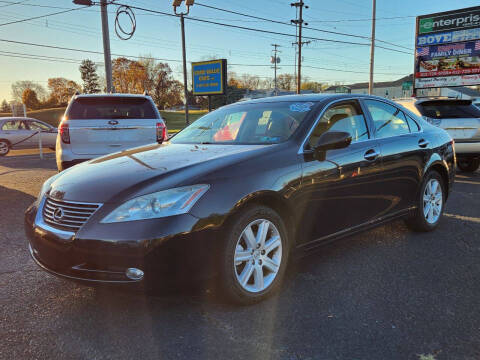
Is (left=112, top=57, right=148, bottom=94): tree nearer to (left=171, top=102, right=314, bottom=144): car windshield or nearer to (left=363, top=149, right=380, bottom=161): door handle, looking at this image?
(left=171, top=102, right=314, bottom=144): car windshield

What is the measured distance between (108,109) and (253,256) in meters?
5.28

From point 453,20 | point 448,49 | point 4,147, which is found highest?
point 453,20

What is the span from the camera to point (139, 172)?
294 centimetres

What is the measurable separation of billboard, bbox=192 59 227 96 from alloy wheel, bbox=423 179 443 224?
20430 mm

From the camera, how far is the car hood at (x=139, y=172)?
2.69 metres

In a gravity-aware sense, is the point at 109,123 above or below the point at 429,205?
above

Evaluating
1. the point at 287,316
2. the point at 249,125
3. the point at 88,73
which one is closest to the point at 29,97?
the point at 88,73

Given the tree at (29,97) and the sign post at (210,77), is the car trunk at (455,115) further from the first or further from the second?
the tree at (29,97)

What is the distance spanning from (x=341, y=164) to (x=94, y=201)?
6.69ft

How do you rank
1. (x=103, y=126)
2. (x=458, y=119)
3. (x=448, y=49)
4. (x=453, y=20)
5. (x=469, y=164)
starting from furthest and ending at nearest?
1. (x=448, y=49)
2. (x=453, y=20)
3. (x=469, y=164)
4. (x=458, y=119)
5. (x=103, y=126)

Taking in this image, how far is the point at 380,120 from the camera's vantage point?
4.22 meters

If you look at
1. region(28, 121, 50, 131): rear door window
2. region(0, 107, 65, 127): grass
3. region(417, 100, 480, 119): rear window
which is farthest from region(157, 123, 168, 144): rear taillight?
region(0, 107, 65, 127): grass

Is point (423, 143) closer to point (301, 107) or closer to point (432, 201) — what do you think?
point (432, 201)

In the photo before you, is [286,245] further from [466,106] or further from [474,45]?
[474,45]
